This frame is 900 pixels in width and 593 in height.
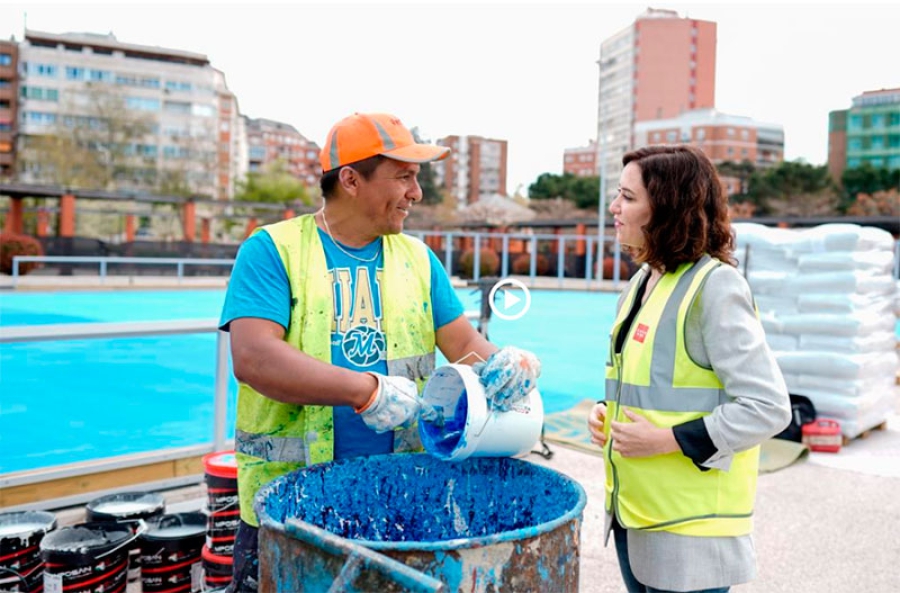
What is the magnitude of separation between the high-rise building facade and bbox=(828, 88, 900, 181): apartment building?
71.6ft

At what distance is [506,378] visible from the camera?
1.60 m

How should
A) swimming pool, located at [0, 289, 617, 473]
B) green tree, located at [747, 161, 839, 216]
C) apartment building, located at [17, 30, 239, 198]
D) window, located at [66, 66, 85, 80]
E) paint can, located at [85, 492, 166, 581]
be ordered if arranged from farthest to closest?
window, located at [66, 66, 85, 80], apartment building, located at [17, 30, 239, 198], green tree, located at [747, 161, 839, 216], swimming pool, located at [0, 289, 617, 473], paint can, located at [85, 492, 166, 581]

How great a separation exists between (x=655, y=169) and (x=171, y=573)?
2.25 metres

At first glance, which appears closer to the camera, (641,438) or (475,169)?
(641,438)

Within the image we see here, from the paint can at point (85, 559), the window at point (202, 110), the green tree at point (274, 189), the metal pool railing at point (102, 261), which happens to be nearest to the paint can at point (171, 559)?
the paint can at point (85, 559)

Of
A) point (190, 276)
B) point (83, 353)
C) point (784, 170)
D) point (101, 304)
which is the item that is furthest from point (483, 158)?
point (83, 353)

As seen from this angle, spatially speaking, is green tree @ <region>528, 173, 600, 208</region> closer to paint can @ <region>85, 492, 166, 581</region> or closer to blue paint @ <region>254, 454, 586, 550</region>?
paint can @ <region>85, 492, 166, 581</region>

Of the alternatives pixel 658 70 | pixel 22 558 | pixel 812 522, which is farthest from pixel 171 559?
pixel 658 70

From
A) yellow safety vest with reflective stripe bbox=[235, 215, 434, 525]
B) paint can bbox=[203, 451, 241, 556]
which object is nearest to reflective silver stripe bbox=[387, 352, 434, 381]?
yellow safety vest with reflective stripe bbox=[235, 215, 434, 525]

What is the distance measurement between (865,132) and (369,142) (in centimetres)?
6815

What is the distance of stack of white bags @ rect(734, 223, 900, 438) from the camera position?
18.7ft

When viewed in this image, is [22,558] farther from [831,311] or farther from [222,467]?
[831,311]

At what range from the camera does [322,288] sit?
1.77m

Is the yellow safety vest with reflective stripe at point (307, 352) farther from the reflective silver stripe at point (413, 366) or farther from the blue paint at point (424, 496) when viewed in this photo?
the blue paint at point (424, 496)
